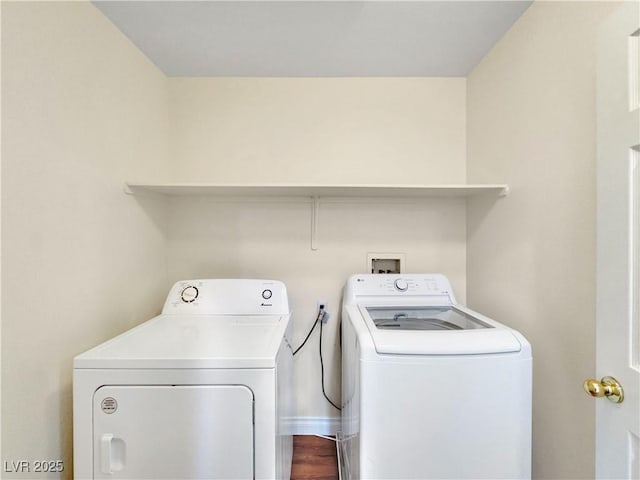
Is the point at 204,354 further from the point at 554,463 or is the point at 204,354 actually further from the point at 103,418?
the point at 554,463

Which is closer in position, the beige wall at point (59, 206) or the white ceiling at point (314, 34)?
the beige wall at point (59, 206)

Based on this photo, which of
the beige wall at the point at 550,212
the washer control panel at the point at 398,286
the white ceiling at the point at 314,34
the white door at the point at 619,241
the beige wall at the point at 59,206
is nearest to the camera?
the white door at the point at 619,241

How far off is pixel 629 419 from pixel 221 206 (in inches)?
77.0

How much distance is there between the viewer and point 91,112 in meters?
1.24

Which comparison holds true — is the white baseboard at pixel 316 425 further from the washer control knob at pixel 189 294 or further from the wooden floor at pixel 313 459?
the washer control knob at pixel 189 294

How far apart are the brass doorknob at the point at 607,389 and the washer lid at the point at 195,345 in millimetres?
920

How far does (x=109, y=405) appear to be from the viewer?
94 cm

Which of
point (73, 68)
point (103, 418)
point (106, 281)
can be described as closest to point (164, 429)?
point (103, 418)

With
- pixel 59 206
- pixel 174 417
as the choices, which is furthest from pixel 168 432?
pixel 59 206

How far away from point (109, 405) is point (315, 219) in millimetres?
1317

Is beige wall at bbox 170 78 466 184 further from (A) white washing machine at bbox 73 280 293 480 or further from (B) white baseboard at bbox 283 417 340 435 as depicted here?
(B) white baseboard at bbox 283 417 340 435

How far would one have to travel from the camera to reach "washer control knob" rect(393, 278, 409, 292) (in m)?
1.68

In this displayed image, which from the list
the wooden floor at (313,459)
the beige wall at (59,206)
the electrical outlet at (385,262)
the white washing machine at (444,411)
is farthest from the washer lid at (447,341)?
the beige wall at (59,206)

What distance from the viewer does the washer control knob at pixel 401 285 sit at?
1683 mm
